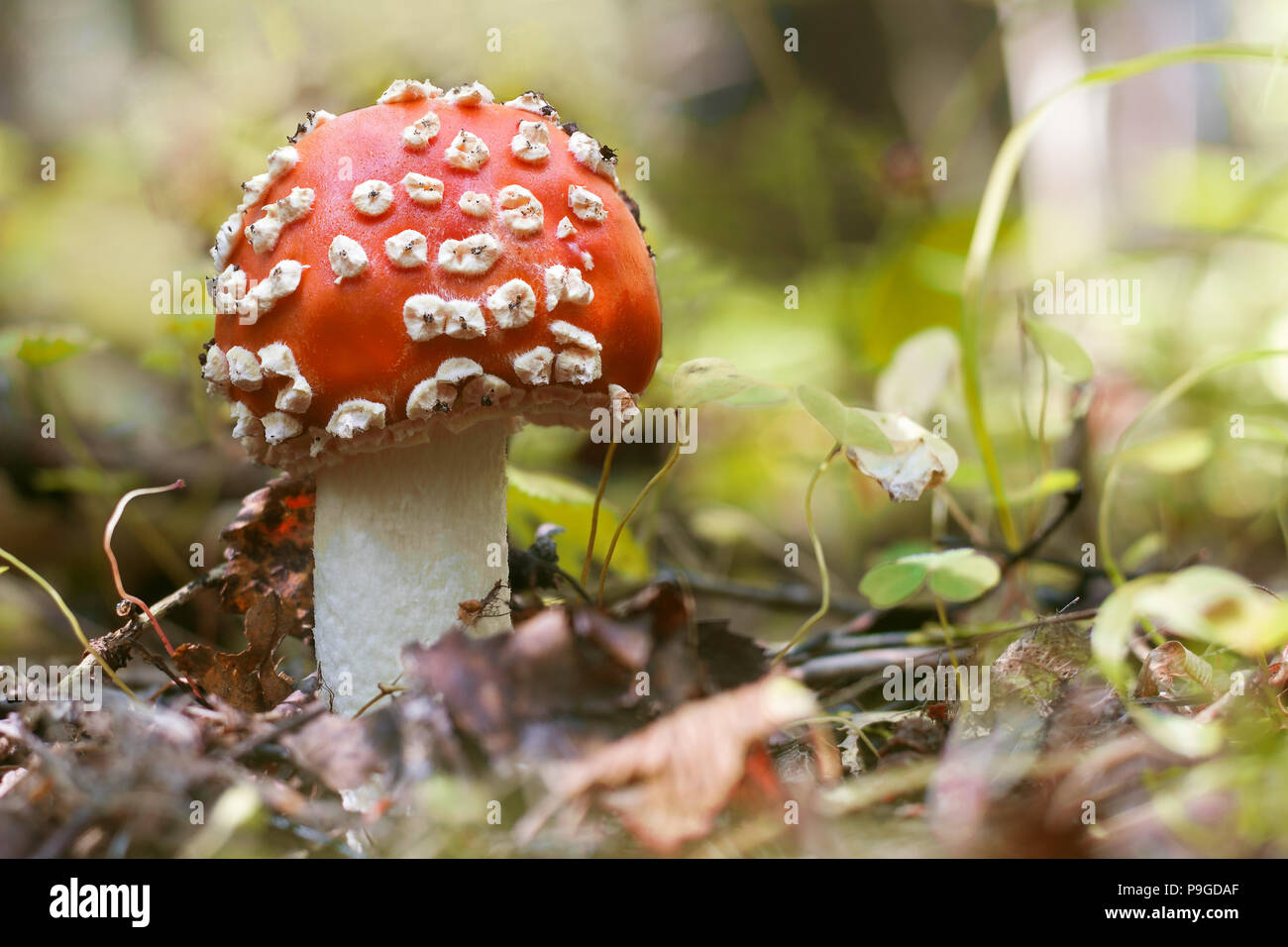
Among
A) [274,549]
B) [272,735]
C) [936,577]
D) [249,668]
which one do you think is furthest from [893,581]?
[274,549]

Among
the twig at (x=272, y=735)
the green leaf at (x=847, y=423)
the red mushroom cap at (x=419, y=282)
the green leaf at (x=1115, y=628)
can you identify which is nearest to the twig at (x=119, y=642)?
the red mushroom cap at (x=419, y=282)

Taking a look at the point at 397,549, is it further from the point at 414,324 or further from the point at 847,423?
the point at 847,423

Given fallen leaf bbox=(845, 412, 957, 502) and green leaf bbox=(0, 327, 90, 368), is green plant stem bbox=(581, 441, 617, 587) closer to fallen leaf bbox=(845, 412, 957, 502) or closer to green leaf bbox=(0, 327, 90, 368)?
fallen leaf bbox=(845, 412, 957, 502)

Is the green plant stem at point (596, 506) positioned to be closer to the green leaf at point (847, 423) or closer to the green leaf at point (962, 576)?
the green leaf at point (847, 423)

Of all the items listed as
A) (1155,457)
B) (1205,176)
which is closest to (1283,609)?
(1155,457)
